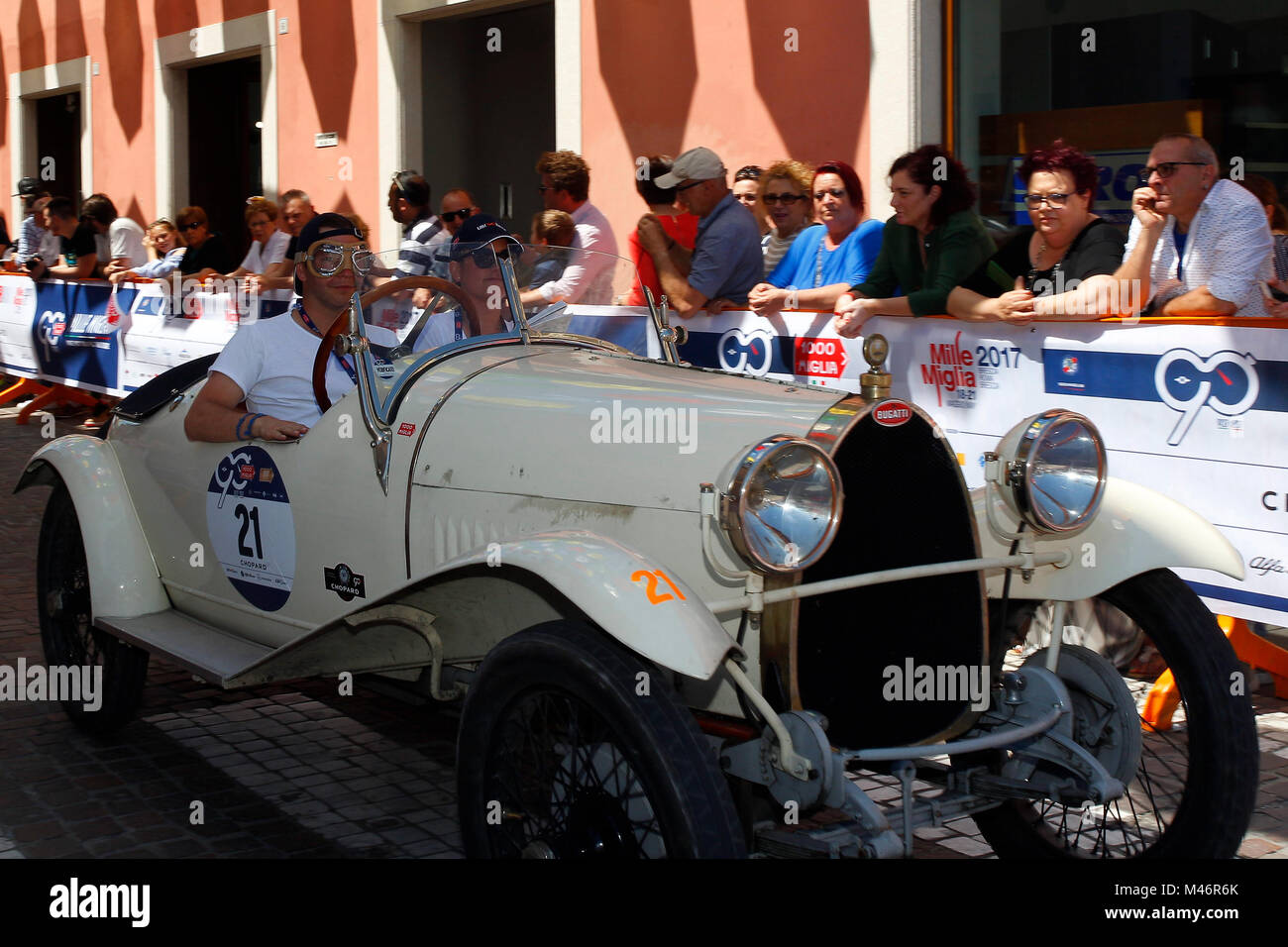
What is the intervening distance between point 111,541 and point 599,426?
6.94 ft

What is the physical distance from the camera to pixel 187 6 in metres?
16.1

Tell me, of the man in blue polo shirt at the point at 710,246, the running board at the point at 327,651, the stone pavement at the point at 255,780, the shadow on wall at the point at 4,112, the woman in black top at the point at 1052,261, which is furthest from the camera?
the shadow on wall at the point at 4,112

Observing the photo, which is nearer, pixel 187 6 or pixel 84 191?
pixel 187 6

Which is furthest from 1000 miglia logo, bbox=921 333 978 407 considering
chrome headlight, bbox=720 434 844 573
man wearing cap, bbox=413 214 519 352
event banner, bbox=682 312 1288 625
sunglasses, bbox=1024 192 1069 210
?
chrome headlight, bbox=720 434 844 573

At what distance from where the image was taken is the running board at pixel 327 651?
351 centimetres

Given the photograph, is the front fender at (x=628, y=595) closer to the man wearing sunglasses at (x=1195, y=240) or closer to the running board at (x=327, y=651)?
the running board at (x=327, y=651)

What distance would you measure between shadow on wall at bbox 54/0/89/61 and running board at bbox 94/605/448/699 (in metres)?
16.2

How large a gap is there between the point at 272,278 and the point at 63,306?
3.05 metres

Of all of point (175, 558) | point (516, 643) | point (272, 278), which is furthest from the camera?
point (272, 278)

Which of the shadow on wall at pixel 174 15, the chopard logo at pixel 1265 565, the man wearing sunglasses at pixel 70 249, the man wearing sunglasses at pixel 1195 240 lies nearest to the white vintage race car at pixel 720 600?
the chopard logo at pixel 1265 565

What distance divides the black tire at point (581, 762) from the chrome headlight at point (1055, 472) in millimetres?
1021

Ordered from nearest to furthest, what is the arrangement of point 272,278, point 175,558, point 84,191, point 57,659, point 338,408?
point 338,408 < point 175,558 < point 57,659 < point 272,278 < point 84,191

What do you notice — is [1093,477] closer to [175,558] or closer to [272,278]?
[175,558]

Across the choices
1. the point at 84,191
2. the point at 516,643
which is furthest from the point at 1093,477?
the point at 84,191
